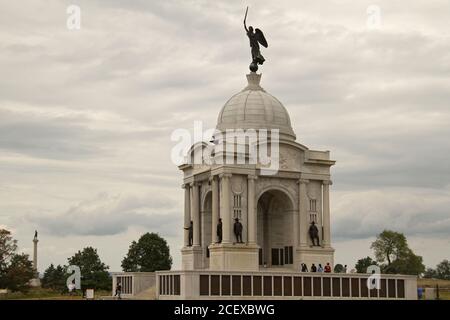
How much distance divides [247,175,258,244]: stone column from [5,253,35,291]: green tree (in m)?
26.4

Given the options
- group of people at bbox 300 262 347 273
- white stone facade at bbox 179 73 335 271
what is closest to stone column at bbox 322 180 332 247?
white stone facade at bbox 179 73 335 271

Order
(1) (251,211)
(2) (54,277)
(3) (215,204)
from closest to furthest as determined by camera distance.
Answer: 1. (1) (251,211)
2. (3) (215,204)
3. (2) (54,277)

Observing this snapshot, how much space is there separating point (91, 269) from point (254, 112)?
4495cm

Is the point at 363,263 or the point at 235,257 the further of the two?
the point at 363,263

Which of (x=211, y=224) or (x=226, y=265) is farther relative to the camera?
(x=211, y=224)

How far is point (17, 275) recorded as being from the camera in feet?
261

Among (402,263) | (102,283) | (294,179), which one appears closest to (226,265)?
(294,179)

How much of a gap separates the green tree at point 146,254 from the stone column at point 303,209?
40618 mm

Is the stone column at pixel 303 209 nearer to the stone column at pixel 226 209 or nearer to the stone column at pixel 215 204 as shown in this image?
the stone column at pixel 226 209

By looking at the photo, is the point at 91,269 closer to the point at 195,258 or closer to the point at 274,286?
the point at 195,258

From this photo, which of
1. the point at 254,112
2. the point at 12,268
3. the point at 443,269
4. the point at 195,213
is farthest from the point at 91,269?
the point at 443,269
